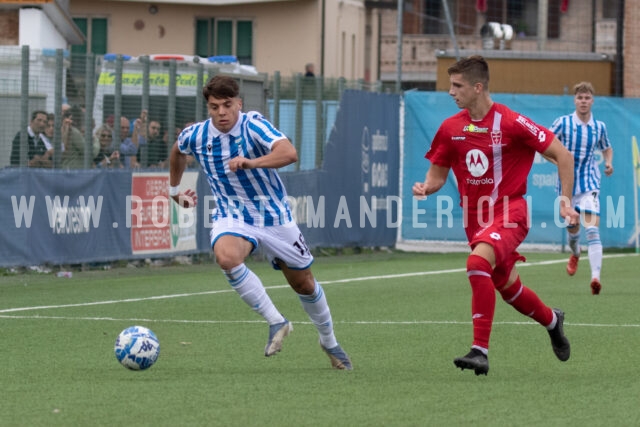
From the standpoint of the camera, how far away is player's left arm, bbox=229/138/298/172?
29.6 ft

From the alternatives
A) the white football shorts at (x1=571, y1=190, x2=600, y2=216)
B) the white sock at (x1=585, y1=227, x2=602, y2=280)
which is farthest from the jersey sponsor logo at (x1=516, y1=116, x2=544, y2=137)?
the white football shorts at (x1=571, y1=190, x2=600, y2=216)

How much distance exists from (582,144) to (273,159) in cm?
822

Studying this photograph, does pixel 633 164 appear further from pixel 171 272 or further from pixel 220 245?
pixel 220 245

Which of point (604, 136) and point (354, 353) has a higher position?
point (604, 136)

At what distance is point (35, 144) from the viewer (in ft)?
59.2

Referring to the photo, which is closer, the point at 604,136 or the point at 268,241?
the point at 268,241

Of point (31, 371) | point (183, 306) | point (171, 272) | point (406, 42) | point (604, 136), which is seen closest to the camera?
point (31, 371)

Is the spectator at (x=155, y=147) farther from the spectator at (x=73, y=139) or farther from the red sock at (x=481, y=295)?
the red sock at (x=481, y=295)

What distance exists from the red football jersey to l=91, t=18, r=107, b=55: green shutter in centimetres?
4048

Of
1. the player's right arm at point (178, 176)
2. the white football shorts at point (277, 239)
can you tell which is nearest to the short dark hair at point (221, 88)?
the player's right arm at point (178, 176)

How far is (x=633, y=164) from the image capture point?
23.8m

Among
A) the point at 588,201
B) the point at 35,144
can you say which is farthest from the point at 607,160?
the point at 35,144

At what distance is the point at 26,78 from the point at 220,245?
9093 mm

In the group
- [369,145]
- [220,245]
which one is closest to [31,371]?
[220,245]
